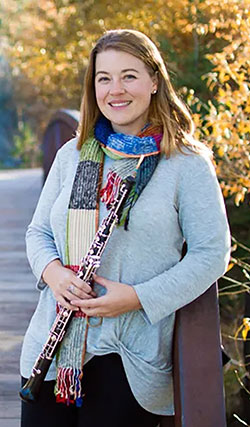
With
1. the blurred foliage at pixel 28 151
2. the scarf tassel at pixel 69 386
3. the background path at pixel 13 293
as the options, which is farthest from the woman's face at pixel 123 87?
the blurred foliage at pixel 28 151

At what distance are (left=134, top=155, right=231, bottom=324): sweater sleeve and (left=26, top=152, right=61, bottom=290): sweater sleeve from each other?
0.28m

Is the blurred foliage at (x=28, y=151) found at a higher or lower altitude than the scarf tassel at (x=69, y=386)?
lower

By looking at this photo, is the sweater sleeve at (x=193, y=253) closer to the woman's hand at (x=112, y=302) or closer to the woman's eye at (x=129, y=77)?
the woman's hand at (x=112, y=302)

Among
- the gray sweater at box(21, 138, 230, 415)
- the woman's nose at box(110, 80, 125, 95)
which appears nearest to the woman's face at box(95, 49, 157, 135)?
the woman's nose at box(110, 80, 125, 95)

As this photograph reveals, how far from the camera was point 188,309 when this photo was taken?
1778mm

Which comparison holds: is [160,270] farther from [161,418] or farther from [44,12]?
[44,12]

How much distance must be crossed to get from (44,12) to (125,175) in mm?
7941

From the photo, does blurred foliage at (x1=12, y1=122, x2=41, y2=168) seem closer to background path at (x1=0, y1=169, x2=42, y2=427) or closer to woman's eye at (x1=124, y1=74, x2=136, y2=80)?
background path at (x1=0, y1=169, x2=42, y2=427)

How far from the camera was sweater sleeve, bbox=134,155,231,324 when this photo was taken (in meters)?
1.76

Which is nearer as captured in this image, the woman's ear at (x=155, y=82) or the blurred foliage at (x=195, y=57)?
the woman's ear at (x=155, y=82)

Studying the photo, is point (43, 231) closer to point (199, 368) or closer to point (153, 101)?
point (153, 101)

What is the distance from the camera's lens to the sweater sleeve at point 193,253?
1.76m

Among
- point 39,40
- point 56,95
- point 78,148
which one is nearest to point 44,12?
point 39,40

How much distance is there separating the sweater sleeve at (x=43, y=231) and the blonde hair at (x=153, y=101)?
0.36 ft
